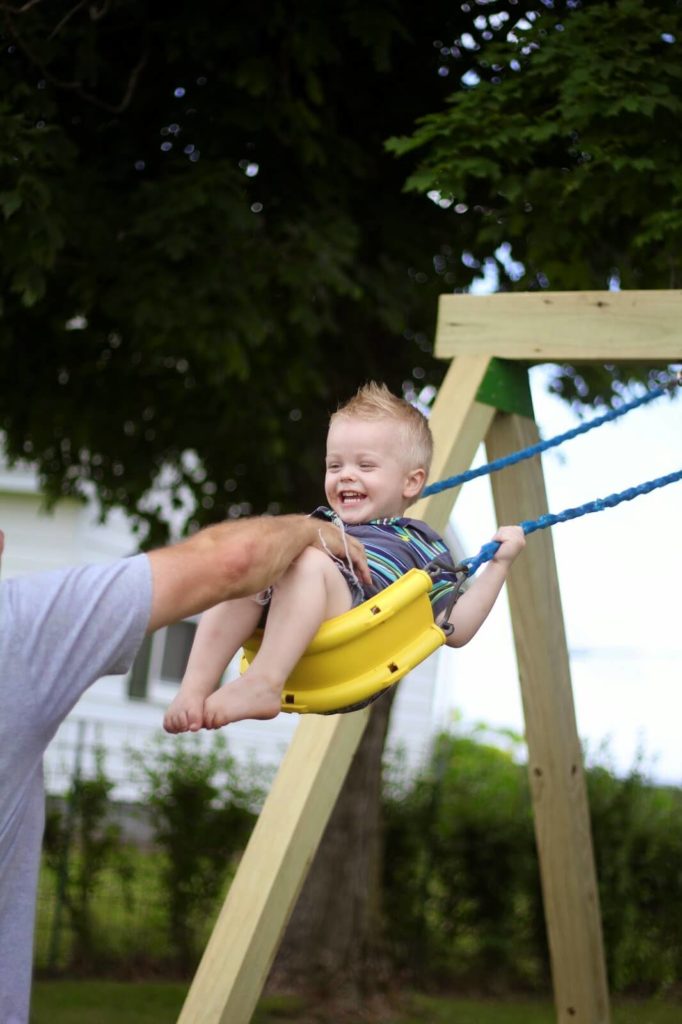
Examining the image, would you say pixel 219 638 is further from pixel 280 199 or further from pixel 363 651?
pixel 280 199

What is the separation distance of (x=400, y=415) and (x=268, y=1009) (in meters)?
4.59

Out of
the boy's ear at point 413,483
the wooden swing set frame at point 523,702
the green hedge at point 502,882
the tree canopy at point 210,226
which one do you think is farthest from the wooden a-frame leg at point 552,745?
the green hedge at point 502,882

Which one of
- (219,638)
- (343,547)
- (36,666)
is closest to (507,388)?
(343,547)

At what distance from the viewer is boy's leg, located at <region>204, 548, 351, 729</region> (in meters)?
2.35

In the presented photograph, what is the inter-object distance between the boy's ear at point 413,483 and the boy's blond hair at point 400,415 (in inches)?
0.5

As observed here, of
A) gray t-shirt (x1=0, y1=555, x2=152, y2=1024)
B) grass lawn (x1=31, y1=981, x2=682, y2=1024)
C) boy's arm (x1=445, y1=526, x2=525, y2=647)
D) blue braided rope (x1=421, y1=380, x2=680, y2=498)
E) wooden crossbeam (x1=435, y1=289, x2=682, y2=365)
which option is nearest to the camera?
gray t-shirt (x1=0, y1=555, x2=152, y2=1024)

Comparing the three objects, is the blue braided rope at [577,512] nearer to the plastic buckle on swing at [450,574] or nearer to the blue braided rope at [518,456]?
the plastic buckle on swing at [450,574]

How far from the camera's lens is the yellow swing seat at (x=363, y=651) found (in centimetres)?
246

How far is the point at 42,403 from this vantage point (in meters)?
6.39

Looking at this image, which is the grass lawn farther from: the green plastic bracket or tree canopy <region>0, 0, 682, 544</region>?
the green plastic bracket

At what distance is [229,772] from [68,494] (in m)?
1.89

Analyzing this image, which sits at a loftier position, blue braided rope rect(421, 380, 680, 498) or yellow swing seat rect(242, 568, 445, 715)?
blue braided rope rect(421, 380, 680, 498)

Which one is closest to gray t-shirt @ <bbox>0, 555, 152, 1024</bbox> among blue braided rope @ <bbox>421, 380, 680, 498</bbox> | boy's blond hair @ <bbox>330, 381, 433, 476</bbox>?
boy's blond hair @ <bbox>330, 381, 433, 476</bbox>

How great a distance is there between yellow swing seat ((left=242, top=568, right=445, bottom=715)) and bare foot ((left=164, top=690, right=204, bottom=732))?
196mm
